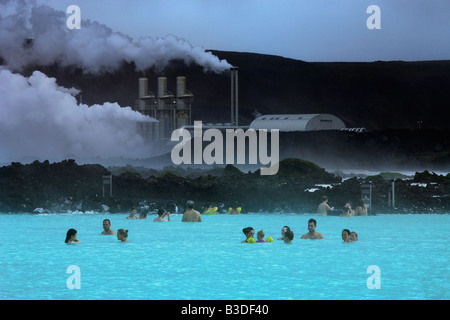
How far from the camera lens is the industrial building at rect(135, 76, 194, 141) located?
234 ft

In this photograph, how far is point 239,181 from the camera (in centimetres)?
3747

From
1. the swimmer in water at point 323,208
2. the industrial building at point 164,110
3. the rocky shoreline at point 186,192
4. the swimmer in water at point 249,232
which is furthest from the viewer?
the industrial building at point 164,110

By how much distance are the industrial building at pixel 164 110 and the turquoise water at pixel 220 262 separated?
41.6 metres

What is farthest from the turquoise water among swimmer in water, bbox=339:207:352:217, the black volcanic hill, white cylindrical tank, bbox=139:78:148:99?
the black volcanic hill

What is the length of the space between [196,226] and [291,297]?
13.7 m

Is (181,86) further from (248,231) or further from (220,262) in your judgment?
(220,262)

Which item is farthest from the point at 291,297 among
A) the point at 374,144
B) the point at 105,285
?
the point at 374,144

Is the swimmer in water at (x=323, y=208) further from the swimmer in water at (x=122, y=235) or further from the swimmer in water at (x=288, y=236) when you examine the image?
the swimmer in water at (x=122, y=235)

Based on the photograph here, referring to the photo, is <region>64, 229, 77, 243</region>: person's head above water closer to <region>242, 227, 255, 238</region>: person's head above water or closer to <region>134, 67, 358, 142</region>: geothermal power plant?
<region>242, 227, 255, 238</region>: person's head above water

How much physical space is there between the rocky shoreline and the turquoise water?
3961 millimetres

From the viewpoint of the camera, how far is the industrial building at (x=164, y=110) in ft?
234

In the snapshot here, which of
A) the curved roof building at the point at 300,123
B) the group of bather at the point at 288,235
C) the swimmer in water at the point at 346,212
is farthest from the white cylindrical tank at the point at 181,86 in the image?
the group of bather at the point at 288,235
